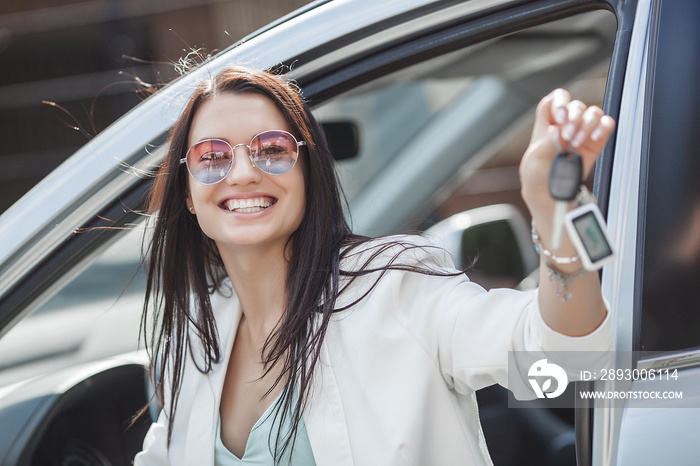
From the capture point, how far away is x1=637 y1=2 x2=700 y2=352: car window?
1.37 meters

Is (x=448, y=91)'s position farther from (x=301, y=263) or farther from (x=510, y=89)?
(x=301, y=263)

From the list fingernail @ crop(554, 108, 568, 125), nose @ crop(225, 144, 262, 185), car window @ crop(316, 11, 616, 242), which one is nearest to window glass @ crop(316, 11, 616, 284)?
car window @ crop(316, 11, 616, 242)

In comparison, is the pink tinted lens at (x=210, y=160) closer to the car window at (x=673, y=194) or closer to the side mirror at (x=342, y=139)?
the car window at (x=673, y=194)

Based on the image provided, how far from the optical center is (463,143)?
3.29 m

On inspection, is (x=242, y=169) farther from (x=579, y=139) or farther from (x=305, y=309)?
(x=579, y=139)

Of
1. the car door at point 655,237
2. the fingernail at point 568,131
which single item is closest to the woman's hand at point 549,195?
the fingernail at point 568,131

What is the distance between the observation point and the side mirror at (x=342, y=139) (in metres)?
2.84

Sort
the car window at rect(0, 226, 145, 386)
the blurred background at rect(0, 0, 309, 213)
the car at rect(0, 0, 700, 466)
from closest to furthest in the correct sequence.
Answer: the car at rect(0, 0, 700, 466) → the car window at rect(0, 226, 145, 386) → the blurred background at rect(0, 0, 309, 213)

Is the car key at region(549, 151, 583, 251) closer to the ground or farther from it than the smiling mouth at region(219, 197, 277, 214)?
closer to the ground

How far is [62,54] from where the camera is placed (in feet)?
27.9

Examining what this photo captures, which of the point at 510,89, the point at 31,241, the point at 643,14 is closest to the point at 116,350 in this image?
the point at 31,241

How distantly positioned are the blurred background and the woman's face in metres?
6.99

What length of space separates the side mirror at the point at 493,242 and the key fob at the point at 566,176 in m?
1.48

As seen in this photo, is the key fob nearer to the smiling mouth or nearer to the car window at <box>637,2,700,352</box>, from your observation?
the car window at <box>637,2,700,352</box>
